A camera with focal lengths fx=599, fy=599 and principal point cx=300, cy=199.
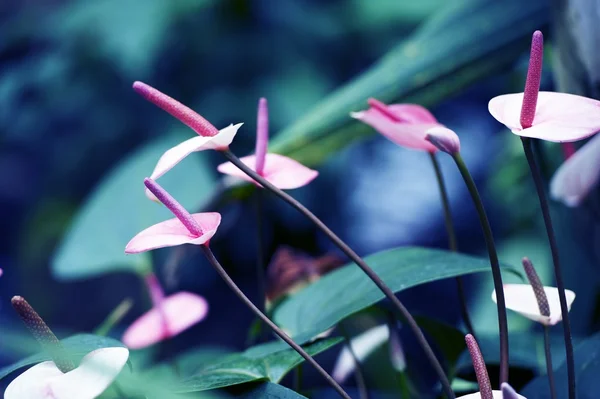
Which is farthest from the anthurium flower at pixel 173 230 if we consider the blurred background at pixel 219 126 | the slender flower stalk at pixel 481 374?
the blurred background at pixel 219 126

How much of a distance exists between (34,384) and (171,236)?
0.22 feet

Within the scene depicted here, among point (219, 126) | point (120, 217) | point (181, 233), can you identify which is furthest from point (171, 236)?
point (219, 126)

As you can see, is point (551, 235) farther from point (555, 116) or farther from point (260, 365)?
point (260, 365)

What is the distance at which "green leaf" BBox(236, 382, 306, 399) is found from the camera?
0.23m

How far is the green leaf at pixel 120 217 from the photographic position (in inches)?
19.1

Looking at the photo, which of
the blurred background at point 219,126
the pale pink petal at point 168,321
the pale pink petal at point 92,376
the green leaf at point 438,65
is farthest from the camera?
the blurred background at point 219,126

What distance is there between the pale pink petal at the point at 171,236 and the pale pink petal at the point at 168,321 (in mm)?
117

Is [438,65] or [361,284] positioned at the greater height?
[438,65]

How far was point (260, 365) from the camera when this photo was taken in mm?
288

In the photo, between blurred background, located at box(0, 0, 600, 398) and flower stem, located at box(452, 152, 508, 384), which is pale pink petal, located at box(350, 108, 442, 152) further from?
blurred background, located at box(0, 0, 600, 398)

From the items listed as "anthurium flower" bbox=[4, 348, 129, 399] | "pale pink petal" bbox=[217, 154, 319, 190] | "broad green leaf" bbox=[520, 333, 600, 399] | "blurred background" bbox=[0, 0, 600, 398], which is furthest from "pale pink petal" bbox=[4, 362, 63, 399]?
"blurred background" bbox=[0, 0, 600, 398]

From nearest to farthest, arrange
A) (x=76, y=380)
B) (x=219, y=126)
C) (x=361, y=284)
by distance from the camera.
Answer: (x=76, y=380), (x=361, y=284), (x=219, y=126)

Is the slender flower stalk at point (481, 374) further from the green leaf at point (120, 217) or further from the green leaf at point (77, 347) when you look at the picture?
the green leaf at point (120, 217)

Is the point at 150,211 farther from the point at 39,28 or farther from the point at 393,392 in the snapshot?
the point at 39,28
